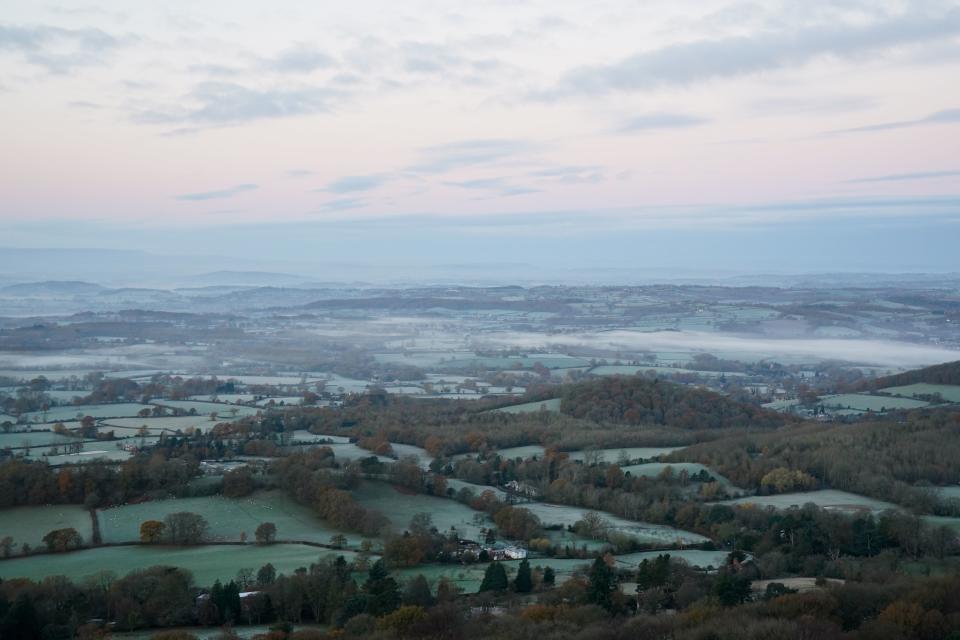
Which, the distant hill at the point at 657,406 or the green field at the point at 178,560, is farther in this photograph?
the distant hill at the point at 657,406

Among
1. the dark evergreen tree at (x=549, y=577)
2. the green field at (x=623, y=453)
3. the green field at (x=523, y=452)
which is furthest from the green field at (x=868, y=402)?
the dark evergreen tree at (x=549, y=577)

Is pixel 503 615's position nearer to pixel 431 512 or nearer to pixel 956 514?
pixel 431 512

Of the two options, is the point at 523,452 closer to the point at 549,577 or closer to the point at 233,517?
the point at 233,517

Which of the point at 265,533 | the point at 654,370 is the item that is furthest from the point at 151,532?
the point at 654,370

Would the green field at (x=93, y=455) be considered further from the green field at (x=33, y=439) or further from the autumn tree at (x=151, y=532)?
the autumn tree at (x=151, y=532)

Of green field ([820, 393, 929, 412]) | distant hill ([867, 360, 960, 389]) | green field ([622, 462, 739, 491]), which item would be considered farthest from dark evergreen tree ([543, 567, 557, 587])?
distant hill ([867, 360, 960, 389])

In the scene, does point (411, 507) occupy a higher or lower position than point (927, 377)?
lower

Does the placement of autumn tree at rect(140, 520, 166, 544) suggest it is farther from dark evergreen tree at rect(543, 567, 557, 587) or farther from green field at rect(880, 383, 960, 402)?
green field at rect(880, 383, 960, 402)

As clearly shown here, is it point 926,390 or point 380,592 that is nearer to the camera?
point 380,592
